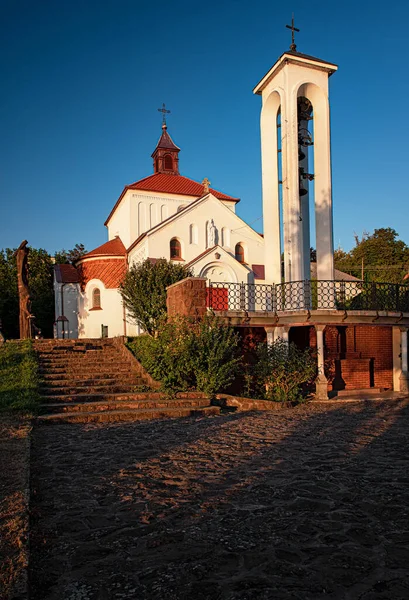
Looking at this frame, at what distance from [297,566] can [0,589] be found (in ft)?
6.13

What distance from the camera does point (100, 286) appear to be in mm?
32625

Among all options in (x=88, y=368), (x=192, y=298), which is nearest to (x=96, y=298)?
(x=88, y=368)

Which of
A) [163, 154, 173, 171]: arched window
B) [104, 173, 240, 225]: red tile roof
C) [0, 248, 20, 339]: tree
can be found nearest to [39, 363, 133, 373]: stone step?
[104, 173, 240, 225]: red tile roof

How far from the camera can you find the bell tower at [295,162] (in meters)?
16.2

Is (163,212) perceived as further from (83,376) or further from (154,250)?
(83,376)

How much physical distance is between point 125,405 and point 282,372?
4719mm

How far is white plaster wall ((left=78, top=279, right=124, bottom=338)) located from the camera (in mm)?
31859

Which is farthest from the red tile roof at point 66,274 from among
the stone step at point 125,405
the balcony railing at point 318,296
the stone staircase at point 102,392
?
the stone step at point 125,405

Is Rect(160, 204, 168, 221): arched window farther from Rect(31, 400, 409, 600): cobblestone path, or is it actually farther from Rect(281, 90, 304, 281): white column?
Rect(31, 400, 409, 600): cobblestone path

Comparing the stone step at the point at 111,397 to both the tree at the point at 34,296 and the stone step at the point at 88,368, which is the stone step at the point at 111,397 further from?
the tree at the point at 34,296

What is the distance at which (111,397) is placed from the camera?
11086 millimetres

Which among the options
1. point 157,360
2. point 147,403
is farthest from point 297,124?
point 147,403

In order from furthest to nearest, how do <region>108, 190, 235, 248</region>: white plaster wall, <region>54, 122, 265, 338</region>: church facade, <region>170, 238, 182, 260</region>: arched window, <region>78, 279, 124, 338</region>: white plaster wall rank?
1. <region>108, 190, 235, 248</region>: white plaster wall
2. <region>78, 279, 124, 338</region>: white plaster wall
3. <region>170, 238, 182, 260</region>: arched window
4. <region>54, 122, 265, 338</region>: church facade

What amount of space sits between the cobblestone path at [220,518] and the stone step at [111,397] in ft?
10.7
